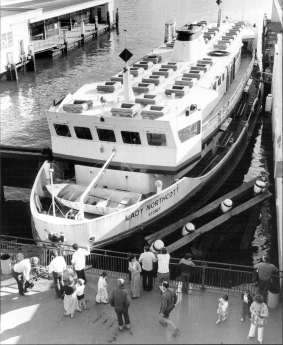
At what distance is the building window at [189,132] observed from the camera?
79.2 ft

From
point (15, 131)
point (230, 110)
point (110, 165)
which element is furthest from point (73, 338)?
point (15, 131)

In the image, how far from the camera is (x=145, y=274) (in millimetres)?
16641

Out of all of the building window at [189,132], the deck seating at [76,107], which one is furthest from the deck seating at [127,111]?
the building window at [189,132]

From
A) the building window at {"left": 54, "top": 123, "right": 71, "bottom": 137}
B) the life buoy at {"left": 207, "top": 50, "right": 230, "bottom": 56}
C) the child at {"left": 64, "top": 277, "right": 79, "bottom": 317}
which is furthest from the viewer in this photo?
the life buoy at {"left": 207, "top": 50, "right": 230, "bottom": 56}

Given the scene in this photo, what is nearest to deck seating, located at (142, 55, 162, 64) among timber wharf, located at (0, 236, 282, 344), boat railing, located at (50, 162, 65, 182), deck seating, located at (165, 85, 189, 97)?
deck seating, located at (165, 85, 189, 97)

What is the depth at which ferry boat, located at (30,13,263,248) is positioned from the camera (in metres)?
22.0

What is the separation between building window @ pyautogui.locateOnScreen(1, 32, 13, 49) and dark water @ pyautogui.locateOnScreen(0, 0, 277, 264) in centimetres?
354

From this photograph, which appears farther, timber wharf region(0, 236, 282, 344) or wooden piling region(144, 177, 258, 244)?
wooden piling region(144, 177, 258, 244)

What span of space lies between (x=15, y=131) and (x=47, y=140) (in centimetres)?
341

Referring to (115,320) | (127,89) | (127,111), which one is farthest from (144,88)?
(115,320)

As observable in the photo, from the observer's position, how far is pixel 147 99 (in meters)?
25.3

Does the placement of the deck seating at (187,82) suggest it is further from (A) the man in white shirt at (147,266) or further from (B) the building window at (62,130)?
(A) the man in white shirt at (147,266)

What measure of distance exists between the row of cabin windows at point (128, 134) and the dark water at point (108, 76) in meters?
4.77

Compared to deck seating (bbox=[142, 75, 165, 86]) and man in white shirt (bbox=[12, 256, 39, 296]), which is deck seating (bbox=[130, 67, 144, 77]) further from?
man in white shirt (bbox=[12, 256, 39, 296])
